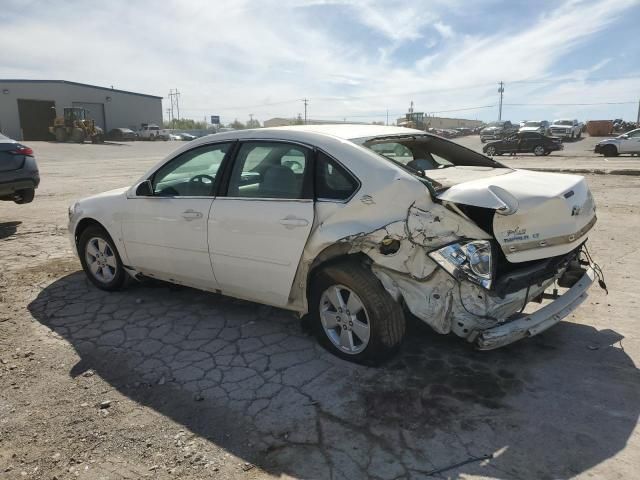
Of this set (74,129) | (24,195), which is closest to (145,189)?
(24,195)

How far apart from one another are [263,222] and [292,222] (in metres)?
0.26

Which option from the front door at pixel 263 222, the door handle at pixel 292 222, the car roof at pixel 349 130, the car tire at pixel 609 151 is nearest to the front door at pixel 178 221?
the front door at pixel 263 222

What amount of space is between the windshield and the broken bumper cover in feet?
4.43

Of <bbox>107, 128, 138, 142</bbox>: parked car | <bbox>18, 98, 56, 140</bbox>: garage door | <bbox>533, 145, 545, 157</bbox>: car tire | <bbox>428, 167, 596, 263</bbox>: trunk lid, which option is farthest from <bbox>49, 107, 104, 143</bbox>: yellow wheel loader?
<bbox>428, 167, 596, 263</bbox>: trunk lid

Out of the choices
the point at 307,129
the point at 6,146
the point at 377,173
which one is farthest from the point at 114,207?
the point at 6,146

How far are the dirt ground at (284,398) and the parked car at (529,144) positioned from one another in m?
25.4

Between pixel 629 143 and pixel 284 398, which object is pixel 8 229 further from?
pixel 629 143

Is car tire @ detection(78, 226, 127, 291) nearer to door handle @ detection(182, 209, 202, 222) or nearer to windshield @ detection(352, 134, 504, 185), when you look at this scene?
door handle @ detection(182, 209, 202, 222)

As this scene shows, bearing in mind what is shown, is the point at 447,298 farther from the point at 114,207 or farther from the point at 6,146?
the point at 6,146

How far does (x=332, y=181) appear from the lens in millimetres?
3445

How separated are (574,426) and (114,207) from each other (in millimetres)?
4141

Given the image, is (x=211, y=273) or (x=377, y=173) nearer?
(x=377, y=173)

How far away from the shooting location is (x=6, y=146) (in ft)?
26.2

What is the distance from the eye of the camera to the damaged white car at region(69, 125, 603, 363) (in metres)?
3.06
